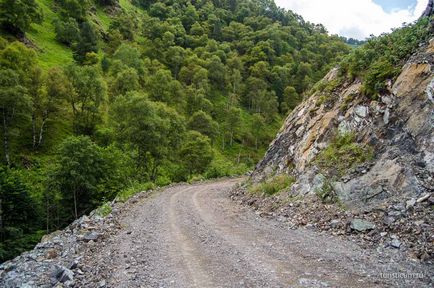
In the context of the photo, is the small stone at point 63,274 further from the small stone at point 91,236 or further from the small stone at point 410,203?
the small stone at point 410,203

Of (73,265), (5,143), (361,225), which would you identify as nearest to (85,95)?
(5,143)

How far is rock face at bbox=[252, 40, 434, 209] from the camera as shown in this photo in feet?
42.0

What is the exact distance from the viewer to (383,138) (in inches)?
604

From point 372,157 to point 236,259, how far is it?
28.5 ft

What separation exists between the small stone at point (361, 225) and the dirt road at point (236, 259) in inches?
33.5

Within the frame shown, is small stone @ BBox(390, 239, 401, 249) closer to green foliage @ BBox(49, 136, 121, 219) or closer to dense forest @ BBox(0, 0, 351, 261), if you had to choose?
dense forest @ BBox(0, 0, 351, 261)

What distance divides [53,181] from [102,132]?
64.8ft

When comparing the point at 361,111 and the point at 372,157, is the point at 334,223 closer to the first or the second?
the point at 372,157

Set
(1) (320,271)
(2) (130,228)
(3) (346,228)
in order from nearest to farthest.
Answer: (1) (320,271)
(3) (346,228)
(2) (130,228)

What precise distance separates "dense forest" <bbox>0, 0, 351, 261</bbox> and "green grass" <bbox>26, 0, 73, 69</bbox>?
1.66ft

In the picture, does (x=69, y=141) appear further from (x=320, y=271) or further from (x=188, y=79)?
(x=188, y=79)

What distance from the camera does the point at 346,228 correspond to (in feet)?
39.9

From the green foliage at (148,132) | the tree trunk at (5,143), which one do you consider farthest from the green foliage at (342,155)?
the tree trunk at (5,143)

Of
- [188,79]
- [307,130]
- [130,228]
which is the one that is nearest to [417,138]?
[307,130]
